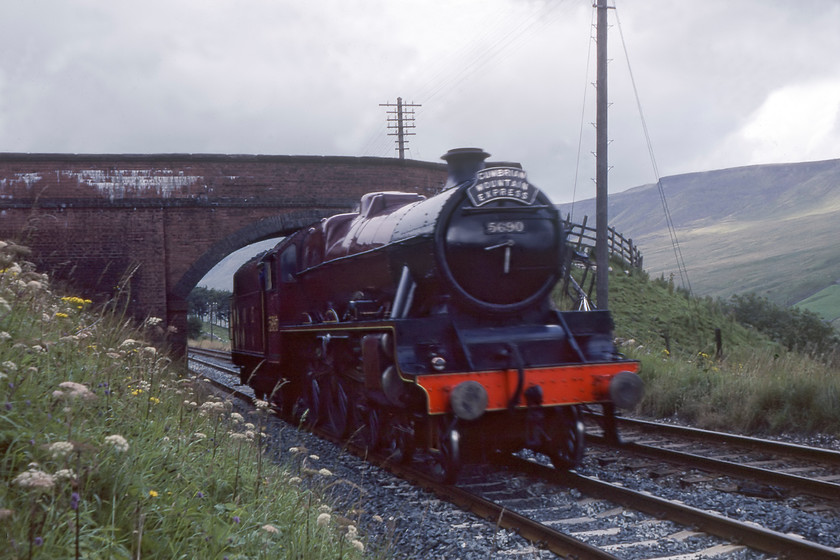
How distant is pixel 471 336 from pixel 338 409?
9.66ft

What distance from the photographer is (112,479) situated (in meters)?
3.30

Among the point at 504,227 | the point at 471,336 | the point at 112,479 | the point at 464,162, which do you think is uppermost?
the point at 464,162

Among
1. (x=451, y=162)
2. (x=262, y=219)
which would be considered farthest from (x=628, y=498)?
(x=262, y=219)

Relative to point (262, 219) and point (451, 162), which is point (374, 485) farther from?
point (262, 219)

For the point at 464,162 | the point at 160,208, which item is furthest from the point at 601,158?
the point at 160,208

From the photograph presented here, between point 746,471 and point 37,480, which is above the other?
point 37,480

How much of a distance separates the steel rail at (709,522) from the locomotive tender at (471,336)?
2.25 ft

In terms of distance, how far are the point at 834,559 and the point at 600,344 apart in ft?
10.6

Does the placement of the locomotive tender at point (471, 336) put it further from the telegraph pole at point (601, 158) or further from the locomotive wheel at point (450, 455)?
the telegraph pole at point (601, 158)

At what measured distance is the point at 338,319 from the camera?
331 inches

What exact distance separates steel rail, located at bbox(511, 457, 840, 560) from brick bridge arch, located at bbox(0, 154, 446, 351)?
13267 millimetres

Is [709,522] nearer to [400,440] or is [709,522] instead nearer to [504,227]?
[504,227]

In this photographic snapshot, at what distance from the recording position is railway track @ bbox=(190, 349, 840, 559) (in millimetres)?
4246

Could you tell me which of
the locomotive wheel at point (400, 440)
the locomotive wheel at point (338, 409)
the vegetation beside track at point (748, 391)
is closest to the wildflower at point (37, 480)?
the locomotive wheel at point (400, 440)
